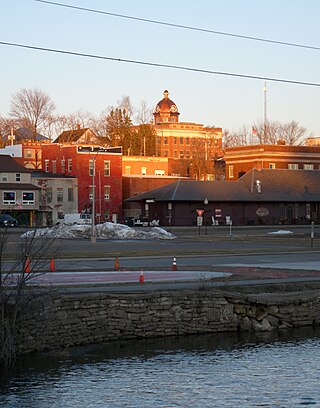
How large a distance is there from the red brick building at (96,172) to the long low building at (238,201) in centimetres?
734

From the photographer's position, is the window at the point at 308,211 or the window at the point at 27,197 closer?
the window at the point at 27,197

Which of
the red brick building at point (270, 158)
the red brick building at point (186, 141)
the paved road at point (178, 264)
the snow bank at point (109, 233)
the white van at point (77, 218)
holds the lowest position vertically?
the paved road at point (178, 264)

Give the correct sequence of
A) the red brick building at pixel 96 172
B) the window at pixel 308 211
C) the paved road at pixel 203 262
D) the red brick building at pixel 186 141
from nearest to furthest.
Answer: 1. the paved road at pixel 203 262
2. the window at pixel 308 211
3. the red brick building at pixel 96 172
4. the red brick building at pixel 186 141

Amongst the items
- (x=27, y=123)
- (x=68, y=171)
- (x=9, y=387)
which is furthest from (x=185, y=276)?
(x=27, y=123)

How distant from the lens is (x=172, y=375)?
21391 mm

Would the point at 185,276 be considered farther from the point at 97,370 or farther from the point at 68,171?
the point at 68,171

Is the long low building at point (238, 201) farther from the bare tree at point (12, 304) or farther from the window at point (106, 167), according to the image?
the bare tree at point (12, 304)

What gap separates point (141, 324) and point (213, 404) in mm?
7520

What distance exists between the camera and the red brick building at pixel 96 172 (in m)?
105

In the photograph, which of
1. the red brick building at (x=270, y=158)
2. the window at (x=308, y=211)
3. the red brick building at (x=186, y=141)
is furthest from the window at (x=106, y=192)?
the red brick building at (x=186, y=141)

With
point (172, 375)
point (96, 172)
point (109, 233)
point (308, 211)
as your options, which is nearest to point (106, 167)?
point (96, 172)

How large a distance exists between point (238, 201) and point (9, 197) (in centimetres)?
2735

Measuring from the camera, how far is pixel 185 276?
33438mm

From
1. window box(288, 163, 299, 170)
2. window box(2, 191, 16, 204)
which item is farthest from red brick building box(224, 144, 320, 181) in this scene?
window box(2, 191, 16, 204)
